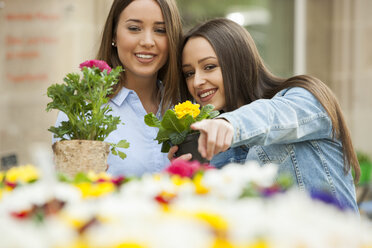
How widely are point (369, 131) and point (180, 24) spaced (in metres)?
4.10

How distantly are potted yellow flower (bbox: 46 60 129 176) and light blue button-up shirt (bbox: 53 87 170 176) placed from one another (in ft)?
1.77

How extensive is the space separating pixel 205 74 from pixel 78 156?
94cm

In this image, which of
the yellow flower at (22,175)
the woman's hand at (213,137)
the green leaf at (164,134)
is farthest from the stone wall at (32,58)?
the yellow flower at (22,175)

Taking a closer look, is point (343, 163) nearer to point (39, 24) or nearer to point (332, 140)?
point (332, 140)

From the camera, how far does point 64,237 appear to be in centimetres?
81

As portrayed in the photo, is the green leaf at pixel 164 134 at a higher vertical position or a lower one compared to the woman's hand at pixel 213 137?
lower

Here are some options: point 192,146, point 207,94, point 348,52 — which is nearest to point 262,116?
point 192,146

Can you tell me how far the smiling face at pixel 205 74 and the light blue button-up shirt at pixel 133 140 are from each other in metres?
0.31

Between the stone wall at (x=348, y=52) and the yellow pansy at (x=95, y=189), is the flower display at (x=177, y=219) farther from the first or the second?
the stone wall at (x=348, y=52)

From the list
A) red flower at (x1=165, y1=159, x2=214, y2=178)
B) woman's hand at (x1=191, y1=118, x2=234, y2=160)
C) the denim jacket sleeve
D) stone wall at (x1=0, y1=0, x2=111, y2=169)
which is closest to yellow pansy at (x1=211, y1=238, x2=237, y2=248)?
red flower at (x1=165, y1=159, x2=214, y2=178)

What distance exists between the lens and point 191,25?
4.11m

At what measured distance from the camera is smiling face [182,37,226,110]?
249cm

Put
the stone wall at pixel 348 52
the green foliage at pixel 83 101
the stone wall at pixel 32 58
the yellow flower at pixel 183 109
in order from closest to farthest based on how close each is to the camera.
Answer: the green foliage at pixel 83 101 < the yellow flower at pixel 183 109 < the stone wall at pixel 32 58 < the stone wall at pixel 348 52

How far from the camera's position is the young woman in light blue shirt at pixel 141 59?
2.56m
